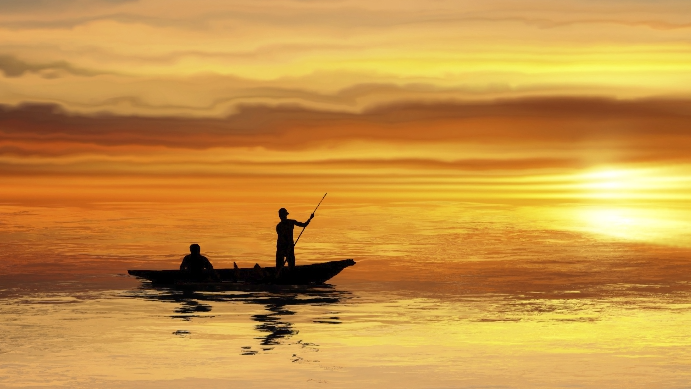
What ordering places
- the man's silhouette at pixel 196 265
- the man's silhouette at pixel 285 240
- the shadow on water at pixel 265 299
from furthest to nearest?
the man's silhouette at pixel 285 240 → the man's silhouette at pixel 196 265 → the shadow on water at pixel 265 299

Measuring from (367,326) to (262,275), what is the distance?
10264mm

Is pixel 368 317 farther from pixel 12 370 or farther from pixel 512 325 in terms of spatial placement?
pixel 12 370

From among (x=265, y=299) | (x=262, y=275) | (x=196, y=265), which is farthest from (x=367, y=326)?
(x=196, y=265)

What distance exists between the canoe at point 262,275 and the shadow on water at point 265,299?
0.32 m

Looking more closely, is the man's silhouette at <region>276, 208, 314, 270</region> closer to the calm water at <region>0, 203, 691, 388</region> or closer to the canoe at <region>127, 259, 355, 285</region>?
the canoe at <region>127, 259, 355, 285</region>

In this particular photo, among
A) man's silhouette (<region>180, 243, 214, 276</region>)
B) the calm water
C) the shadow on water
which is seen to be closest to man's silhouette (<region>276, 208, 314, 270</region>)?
the shadow on water

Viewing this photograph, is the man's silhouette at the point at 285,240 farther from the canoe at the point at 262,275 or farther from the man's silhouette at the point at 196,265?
the man's silhouette at the point at 196,265

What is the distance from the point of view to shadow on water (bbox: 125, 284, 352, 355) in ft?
70.7

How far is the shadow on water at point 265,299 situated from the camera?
21.6 metres

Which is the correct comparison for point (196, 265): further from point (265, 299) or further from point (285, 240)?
point (265, 299)

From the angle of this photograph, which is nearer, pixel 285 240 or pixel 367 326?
pixel 367 326

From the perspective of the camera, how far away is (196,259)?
31.4 metres

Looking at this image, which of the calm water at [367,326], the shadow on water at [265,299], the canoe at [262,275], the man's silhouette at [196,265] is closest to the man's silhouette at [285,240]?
the canoe at [262,275]

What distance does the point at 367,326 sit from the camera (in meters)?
21.7
